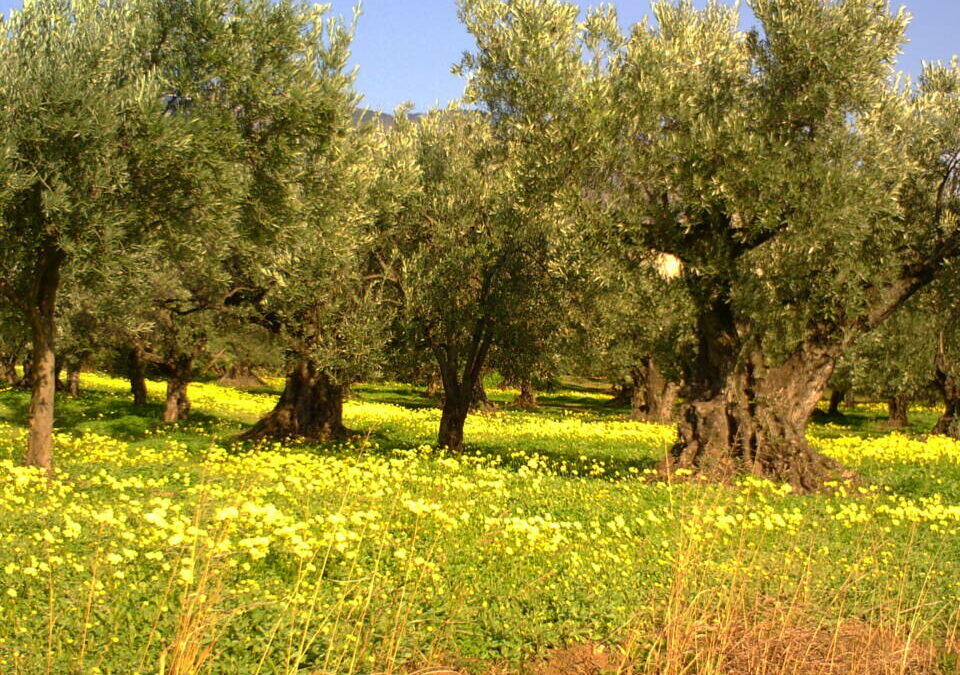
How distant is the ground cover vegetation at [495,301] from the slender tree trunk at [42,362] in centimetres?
6

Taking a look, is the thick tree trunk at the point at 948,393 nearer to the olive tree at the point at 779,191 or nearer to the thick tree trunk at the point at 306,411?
the olive tree at the point at 779,191

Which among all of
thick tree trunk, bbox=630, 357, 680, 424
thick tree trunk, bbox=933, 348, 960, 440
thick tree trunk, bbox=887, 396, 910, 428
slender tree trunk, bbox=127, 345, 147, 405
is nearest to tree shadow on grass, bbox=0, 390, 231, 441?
slender tree trunk, bbox=127, 345, 147, 405

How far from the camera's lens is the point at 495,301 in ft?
68.9

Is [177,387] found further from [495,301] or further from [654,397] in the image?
[654,397]

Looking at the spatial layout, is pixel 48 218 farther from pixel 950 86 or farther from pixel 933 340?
pixel 933 340

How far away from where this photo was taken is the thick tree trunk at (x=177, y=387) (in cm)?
3188

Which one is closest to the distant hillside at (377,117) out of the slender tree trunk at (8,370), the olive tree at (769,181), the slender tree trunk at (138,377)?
the olive tree at (769,181)

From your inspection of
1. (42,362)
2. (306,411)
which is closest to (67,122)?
(42,362)

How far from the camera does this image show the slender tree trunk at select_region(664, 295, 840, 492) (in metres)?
17.7

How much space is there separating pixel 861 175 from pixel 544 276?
7.72 m

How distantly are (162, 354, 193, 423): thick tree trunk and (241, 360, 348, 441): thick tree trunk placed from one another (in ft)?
23.7

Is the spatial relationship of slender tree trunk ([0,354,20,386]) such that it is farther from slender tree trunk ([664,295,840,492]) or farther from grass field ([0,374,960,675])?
slender tree trunk ([664,295,840,492])

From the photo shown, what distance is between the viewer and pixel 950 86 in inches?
766

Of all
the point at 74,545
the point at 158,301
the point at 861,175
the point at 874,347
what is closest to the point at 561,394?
the point at 874,347
